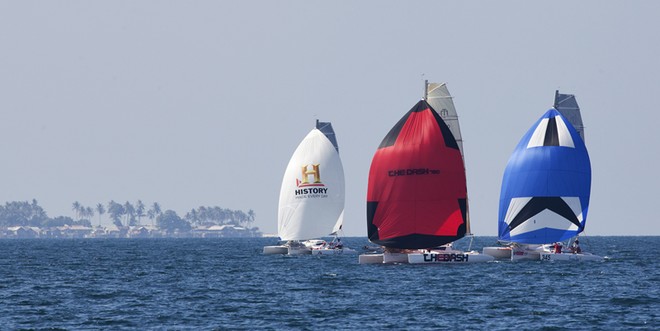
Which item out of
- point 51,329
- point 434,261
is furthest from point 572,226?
point 51,329

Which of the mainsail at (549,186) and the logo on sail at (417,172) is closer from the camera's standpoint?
the logo on sail at (417,172)

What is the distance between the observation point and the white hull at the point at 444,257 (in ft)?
236

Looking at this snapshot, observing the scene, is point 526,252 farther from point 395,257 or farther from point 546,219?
point 395,257

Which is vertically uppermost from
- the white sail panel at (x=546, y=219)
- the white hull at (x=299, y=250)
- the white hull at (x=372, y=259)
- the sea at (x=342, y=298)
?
the white sail panel at (x=546, y=219)

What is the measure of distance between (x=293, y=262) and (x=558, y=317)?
147 feet

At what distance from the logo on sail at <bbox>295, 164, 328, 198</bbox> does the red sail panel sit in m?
22.8

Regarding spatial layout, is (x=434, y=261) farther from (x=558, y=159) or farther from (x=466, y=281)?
(x=558, y=159)

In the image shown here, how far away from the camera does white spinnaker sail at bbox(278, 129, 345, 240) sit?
315 feet

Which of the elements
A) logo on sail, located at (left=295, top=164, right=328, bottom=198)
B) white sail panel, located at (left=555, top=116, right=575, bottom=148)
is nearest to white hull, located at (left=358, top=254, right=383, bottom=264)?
white sail panel, located at (left=555, top=116, right=575, bottom=148)

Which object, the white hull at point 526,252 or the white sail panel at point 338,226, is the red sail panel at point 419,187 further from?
the white sail panel at point 338,226

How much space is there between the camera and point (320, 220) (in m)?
95.9

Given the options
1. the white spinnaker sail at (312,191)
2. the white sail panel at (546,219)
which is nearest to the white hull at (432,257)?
the white sail panel at (546,219)

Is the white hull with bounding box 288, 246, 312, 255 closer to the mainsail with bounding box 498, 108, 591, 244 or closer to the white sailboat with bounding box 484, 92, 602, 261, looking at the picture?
the white sailboat with bounding box 484, 92, 602, 261

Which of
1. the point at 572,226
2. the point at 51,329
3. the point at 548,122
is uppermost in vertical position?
the point at 548,122
